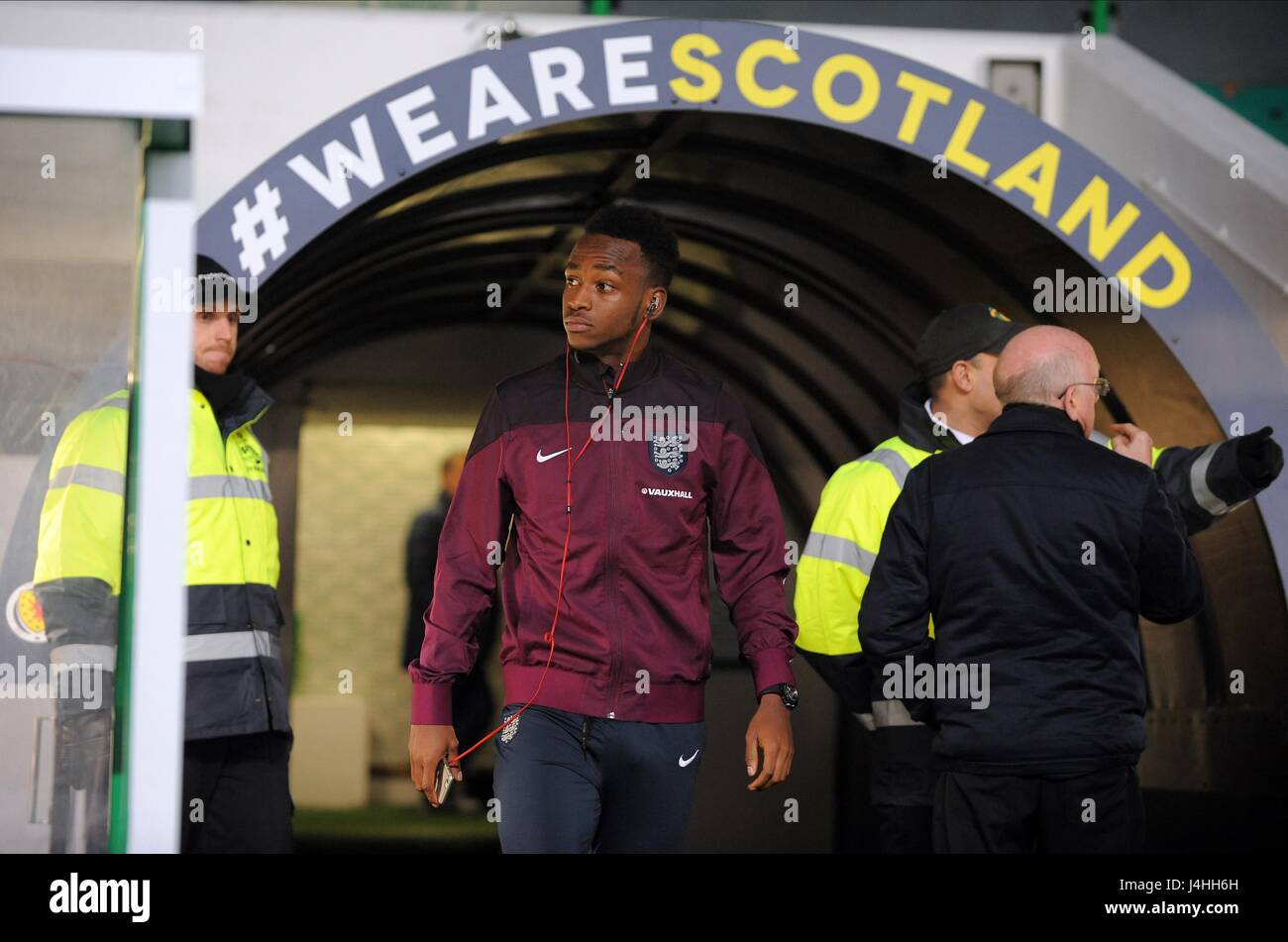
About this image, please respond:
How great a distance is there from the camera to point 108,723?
134 inches

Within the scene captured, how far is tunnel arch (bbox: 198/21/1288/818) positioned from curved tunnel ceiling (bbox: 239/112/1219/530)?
2 centimetres

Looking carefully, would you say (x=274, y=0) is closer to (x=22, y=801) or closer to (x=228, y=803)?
(x=228, y=803)

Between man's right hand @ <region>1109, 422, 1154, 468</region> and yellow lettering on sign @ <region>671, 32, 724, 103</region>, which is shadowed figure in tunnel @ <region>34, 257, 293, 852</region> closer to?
yellow lettering on sign @ <region>671, 32, 724, 103</region>

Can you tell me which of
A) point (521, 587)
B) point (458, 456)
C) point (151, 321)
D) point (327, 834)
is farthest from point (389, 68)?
point (327, 834)

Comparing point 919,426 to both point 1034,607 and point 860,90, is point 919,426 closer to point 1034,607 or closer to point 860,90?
point 1034,607

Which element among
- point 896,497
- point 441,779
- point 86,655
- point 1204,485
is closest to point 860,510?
point 896,497

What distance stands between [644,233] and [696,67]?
1050mm

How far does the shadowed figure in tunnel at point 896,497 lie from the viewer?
5.04 m

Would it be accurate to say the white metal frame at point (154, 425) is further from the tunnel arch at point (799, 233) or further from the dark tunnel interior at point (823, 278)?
the dark tunnel interior at point (823, 278)

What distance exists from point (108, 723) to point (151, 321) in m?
0.86

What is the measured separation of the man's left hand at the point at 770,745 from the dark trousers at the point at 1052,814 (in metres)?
0.48

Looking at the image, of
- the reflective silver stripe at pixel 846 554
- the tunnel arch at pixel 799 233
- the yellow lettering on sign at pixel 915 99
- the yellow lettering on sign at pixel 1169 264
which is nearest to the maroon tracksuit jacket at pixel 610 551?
the reflective silver stripe at pixel 846 554

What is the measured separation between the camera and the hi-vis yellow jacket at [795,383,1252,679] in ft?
16.6

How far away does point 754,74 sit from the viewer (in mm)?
5664
